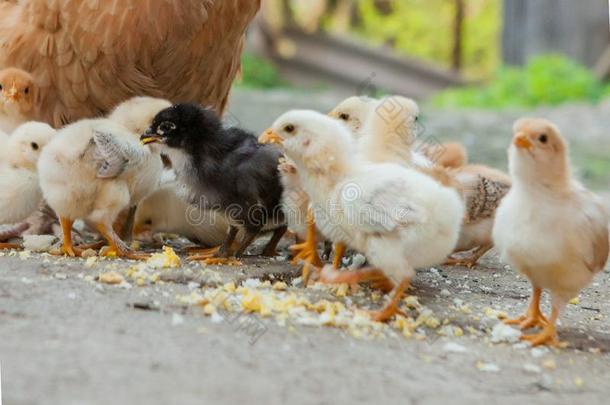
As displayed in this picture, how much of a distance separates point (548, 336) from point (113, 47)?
6.61 ft

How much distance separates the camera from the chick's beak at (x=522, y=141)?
2.59 m

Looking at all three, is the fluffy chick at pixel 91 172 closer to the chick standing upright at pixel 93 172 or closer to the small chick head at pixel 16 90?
the chick standing upright at pixel 93 172

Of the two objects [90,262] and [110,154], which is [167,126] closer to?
[110,154]

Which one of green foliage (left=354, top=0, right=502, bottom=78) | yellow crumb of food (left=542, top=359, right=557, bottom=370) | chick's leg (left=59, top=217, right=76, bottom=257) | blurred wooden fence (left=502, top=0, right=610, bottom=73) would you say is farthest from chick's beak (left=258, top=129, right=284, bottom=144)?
green foliage (left=354, top=0, right=502, bottom=78)

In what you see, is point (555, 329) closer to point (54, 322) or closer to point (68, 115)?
point (54, 322)

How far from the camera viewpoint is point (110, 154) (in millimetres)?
3143

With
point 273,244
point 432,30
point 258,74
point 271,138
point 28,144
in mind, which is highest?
point 432,30

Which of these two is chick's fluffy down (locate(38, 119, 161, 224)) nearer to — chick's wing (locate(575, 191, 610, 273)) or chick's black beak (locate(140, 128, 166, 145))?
chick's black beak (locate(140, 128, 166, 145))

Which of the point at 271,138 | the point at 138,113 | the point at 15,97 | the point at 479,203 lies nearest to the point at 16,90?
the point at 15,97

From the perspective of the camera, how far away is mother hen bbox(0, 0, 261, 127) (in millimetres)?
3490

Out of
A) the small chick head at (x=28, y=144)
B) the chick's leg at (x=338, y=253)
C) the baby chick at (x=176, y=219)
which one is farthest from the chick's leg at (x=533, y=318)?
the small chick head at (x=28, y=144)

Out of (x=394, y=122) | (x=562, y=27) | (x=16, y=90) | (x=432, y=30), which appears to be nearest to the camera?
(x=394, y=122)

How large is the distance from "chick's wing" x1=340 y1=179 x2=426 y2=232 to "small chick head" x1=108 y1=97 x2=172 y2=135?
971 millimetres

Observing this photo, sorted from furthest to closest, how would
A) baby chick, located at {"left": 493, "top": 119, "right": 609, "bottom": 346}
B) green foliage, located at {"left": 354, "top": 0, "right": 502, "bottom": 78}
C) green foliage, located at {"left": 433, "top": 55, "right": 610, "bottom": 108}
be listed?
green foliage, located at {"left": 354, "top": 0, "right": 502, "bottom": 78} → green foliage, located at {"left": 433, "top": 55, "right": 610, "bottom": 108} → baby chick, located at {"left": 493, "top": 119, "right": 609, "bottom": 346}
